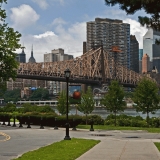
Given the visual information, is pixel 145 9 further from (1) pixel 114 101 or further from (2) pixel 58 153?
(1) pixel 114 101

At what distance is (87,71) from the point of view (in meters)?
127

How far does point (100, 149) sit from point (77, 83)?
289ft

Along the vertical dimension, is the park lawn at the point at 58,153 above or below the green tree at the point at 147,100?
below

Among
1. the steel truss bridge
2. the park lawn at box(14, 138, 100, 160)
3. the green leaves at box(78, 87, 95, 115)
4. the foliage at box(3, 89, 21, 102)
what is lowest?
the park lawn at box(14, 138, 100, 160)

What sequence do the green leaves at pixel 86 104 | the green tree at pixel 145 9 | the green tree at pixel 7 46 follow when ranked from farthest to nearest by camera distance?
1. the green leaves at pixel 86 104
2. the green tree at pixel 7 46
3. the green tree at pixel 145 9

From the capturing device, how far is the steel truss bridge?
105 metres

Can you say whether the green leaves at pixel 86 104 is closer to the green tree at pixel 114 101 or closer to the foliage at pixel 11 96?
the green tree at pixel 114 101

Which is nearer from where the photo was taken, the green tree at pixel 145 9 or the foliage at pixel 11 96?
the green tree at pixel 145 9

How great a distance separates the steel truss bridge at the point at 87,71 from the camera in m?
105

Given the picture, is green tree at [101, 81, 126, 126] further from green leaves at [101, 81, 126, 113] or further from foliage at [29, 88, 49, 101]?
foliage at [29, 88, 49, 101]

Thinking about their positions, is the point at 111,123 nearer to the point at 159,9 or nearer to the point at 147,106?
the point at 147,106

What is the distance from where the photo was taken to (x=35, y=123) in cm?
3809

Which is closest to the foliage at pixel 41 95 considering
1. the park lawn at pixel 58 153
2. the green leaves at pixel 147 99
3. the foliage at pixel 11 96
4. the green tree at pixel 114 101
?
the foliage at pixel 11 96

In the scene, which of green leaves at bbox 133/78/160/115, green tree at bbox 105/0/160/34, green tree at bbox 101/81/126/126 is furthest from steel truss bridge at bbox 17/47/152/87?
green tree at bbox 105/0/160/34
